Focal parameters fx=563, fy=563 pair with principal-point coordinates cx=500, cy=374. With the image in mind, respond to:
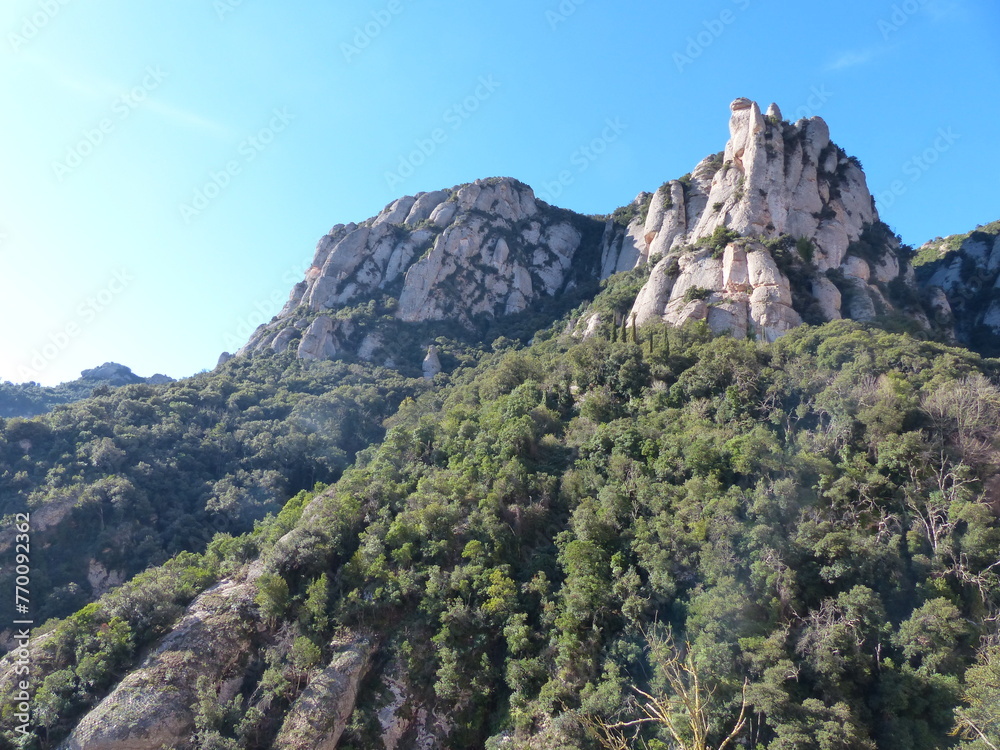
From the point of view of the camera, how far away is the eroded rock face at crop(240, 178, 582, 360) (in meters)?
86.8

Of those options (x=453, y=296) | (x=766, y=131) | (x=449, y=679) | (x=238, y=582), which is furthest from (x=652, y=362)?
(x=453, y=296)

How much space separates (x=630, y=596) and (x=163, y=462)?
4853 centimetres

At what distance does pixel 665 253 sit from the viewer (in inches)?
2586

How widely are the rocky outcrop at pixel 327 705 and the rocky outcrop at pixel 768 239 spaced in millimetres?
36213

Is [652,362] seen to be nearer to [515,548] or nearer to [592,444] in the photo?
[592,444]

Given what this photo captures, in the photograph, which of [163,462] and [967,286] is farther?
[967,286]

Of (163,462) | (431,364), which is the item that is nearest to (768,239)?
(431,364)

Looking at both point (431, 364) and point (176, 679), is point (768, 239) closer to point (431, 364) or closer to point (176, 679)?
point (431, 364)

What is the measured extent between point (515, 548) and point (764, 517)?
12.4 metres

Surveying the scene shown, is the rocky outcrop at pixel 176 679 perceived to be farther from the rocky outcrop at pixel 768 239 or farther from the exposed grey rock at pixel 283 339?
the exposed grey rock at pixel 283 339

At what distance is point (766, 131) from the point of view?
6072 cm

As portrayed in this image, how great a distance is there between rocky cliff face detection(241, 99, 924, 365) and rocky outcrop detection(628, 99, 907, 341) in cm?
15

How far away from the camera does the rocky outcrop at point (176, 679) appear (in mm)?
23000

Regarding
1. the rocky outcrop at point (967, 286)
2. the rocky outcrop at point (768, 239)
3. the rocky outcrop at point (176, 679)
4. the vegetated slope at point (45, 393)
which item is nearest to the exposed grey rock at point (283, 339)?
the vegetated slope at point (45, 393)
